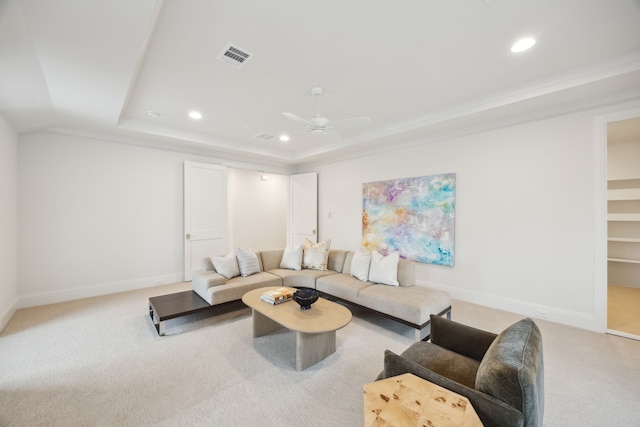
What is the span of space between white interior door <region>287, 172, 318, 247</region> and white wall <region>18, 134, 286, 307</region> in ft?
8.75

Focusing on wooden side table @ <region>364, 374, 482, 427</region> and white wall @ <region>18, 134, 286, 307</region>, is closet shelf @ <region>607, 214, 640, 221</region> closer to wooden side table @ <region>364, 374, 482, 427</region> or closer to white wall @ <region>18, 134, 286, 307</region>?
wooden side table @ <region>364, 374, 482, 427</region>

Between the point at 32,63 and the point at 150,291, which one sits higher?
the point at 32,63

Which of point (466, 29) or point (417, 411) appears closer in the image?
point (417, 411)

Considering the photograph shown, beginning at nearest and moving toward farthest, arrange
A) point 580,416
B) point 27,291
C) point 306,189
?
point 580,416 < point 27,291 < point 306,189

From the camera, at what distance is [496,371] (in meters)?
1.16

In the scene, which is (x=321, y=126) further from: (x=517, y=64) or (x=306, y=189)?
(x=306, y=189)

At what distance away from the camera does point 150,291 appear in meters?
4.45

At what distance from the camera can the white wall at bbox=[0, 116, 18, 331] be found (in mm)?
3055

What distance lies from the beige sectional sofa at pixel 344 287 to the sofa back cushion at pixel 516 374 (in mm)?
1412

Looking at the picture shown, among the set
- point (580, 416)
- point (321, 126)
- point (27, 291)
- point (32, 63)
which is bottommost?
point (580, 416)

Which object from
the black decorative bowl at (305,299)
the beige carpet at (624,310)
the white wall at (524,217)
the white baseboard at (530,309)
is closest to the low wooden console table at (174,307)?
the black decorative bowl at (305,299)

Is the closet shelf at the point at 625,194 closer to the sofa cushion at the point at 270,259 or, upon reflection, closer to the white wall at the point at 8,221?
the sofa cushion at the point at 270,259

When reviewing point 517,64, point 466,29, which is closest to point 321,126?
point 466,29

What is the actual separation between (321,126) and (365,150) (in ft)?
8.05
